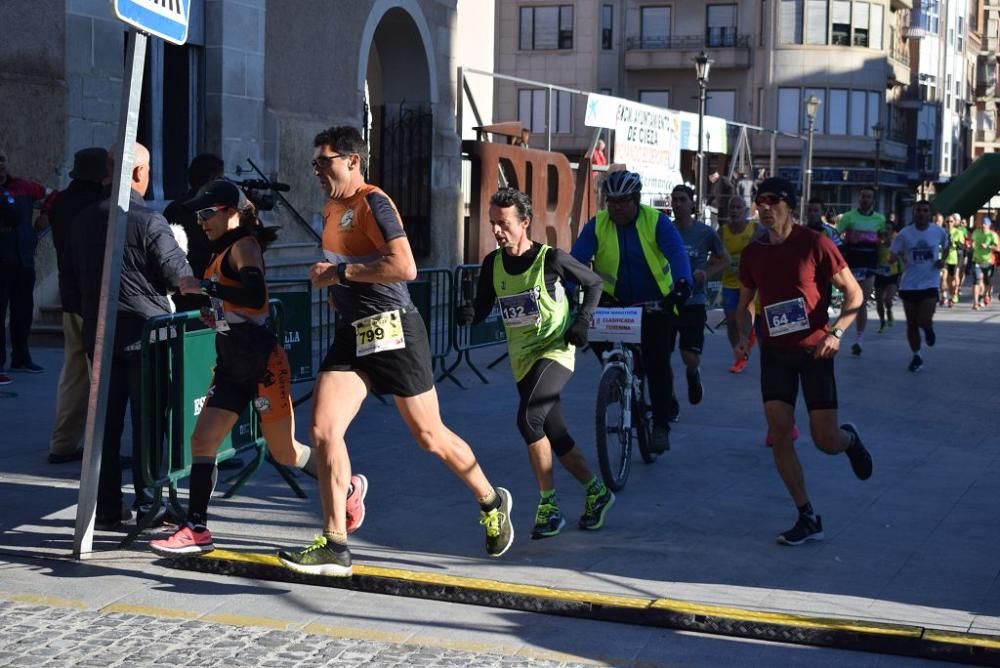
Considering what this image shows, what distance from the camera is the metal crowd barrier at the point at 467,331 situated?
13.7 metres

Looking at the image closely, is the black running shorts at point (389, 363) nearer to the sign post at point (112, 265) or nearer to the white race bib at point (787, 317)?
the sign post at point (112, 265)

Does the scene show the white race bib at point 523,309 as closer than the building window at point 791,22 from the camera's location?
Yes

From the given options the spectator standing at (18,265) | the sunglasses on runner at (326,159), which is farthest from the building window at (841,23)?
the sunglasses on runner at (326,159)

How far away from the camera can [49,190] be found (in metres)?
13.9

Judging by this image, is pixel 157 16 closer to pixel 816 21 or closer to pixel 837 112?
pixel 816 21

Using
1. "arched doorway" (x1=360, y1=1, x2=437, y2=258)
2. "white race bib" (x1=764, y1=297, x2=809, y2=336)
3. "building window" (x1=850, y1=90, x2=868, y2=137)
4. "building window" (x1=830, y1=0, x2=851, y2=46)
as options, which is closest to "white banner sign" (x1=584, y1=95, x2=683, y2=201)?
"arched doorway" (x1=360, y1=1, x2=437, y2=258)

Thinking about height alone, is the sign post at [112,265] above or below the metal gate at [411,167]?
below

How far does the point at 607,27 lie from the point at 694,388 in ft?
167

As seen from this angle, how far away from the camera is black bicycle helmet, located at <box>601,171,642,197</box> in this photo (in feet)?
30.3

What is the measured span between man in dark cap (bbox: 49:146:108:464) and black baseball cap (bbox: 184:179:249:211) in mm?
1568

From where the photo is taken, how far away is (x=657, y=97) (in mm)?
62062

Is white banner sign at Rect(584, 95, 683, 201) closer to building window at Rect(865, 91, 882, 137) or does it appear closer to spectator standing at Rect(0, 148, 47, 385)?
spectator standing at Rect(0, 148, 47, 385)

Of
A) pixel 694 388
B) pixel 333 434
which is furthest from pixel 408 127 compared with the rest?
pixel 333 434

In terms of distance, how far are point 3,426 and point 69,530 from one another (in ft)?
10.4
